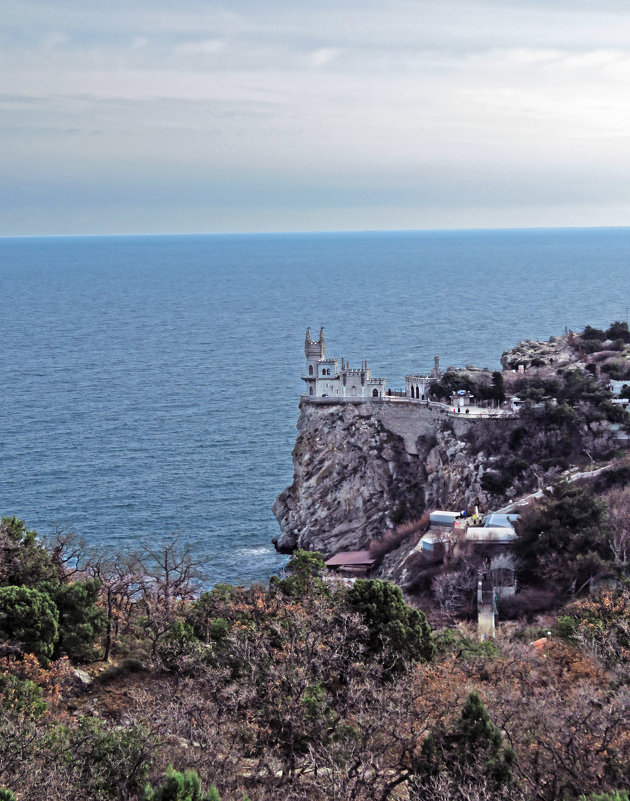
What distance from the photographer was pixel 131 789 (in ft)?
70.9

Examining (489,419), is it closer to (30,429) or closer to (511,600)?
(511,600)

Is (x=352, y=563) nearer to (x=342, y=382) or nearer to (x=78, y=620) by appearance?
(x=342, y=382)

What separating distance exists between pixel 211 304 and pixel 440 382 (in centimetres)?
Answer: 11954

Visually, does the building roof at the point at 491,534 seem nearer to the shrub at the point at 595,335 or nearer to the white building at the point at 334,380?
the white building at the point at 334,380

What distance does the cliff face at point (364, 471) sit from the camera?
63.2m

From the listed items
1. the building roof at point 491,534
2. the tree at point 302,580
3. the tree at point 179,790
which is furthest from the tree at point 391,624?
the building roof at point 491,534

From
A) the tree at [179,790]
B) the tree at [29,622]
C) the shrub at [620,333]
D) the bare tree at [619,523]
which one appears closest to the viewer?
the tree at [179,790]

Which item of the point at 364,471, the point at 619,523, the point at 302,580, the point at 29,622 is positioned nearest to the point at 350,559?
the point at 364,471

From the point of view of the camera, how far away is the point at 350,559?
59.9 metres

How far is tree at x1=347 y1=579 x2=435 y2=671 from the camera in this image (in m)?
30.9

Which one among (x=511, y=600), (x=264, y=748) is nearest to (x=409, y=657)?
(x=264, y=748)

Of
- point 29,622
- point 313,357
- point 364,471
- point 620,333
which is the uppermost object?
point 620,333

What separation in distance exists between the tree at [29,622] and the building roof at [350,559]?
2988 centimetres

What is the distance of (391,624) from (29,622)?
10.9 m
